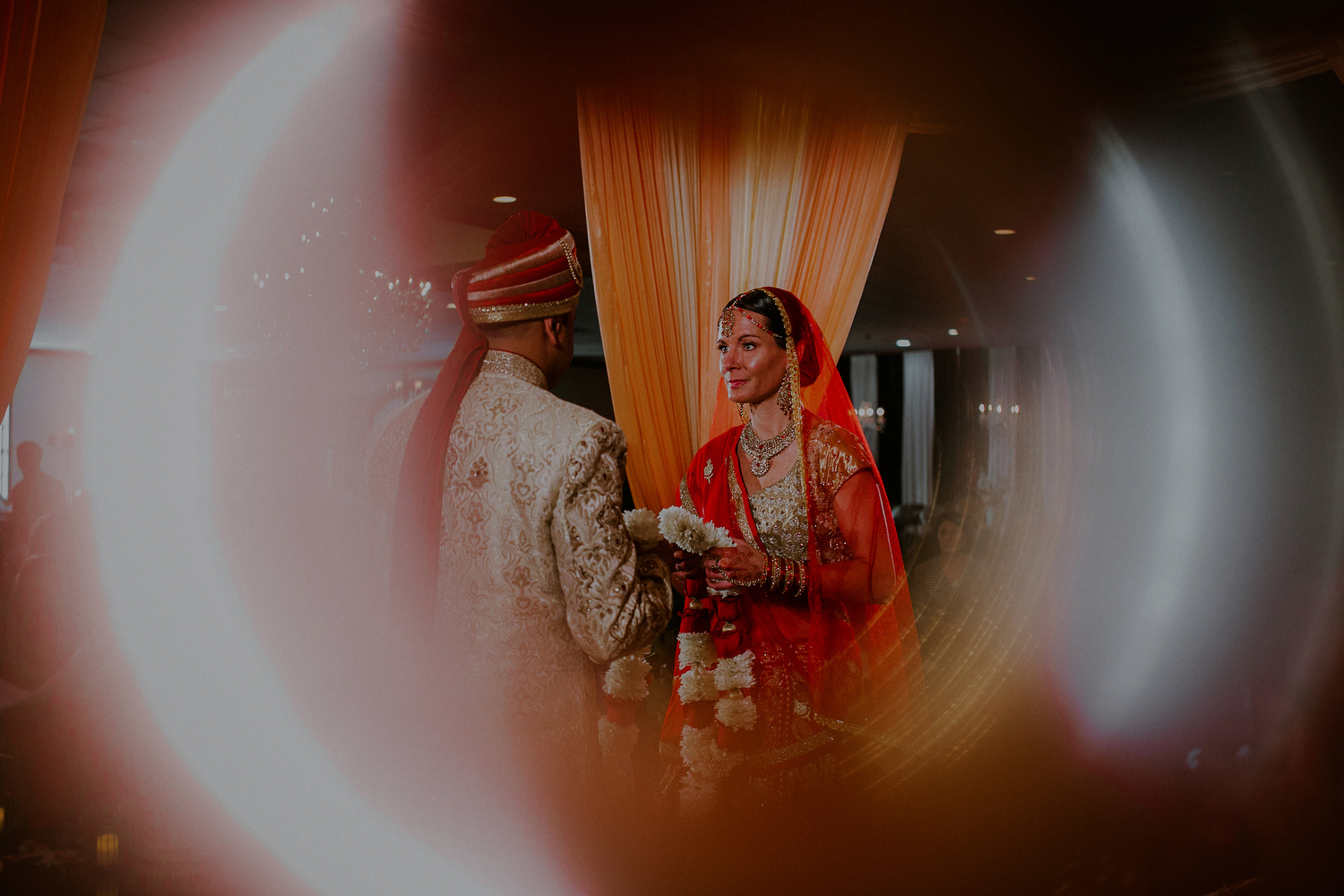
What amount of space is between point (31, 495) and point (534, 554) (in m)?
2.03

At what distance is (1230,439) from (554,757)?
2800 millimetres

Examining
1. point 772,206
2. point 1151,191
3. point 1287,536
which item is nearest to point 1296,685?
point 1287,536

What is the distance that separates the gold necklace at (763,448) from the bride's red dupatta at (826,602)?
0.04m

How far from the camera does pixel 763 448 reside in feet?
5.55

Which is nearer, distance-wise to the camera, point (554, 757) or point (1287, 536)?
point (554, 757)

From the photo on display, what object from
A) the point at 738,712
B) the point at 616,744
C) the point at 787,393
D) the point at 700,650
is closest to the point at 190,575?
the point at 616,744

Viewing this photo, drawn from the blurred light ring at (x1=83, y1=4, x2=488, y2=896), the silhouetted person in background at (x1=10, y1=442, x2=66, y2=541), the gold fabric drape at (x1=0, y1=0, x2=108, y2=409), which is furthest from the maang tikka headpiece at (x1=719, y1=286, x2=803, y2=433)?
the silhouetted person in background at (x1=10, y1=442, x2=66, y2=541)

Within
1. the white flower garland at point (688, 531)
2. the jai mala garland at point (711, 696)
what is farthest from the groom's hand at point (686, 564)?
the jai mala garland at point (711, 696)

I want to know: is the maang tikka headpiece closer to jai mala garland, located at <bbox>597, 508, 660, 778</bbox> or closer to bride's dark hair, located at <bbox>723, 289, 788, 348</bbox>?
bride's dark hair, located at <bbox>723, 289, 788, 348</bbox>

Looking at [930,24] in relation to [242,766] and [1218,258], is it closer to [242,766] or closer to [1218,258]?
[1218,258]

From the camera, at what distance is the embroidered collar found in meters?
1.16

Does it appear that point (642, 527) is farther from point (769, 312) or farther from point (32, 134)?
point (32, 134)

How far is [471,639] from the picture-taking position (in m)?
1.15

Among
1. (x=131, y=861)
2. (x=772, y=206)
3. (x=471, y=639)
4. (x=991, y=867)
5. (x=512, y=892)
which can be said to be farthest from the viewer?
(x=772, y=206)
